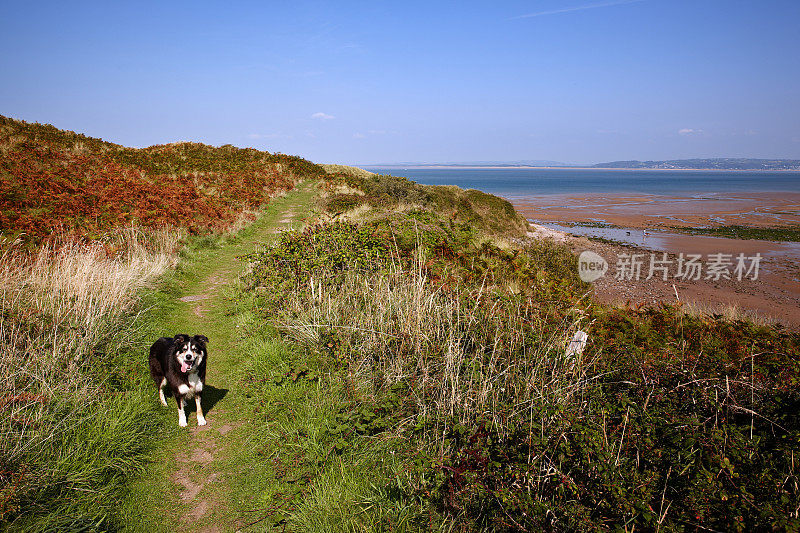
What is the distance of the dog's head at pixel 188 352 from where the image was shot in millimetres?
4320

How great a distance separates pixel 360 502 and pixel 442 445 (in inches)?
32.0

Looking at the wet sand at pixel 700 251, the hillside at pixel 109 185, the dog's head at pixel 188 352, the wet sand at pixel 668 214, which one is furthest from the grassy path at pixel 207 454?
the wet sand at pixel 668 214

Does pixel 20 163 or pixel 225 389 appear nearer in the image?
pixel 225 389

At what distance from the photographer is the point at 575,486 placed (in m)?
2.76

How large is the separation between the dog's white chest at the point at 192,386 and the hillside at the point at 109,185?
22.5 feet

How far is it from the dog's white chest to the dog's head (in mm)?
119

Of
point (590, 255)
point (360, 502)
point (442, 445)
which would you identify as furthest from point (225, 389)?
point (590, 255)

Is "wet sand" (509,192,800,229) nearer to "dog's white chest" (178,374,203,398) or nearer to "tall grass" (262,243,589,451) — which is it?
"tall grass" (262,243,589,451)

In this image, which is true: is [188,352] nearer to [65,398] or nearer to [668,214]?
[65,398]

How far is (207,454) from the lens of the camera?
13.6ft

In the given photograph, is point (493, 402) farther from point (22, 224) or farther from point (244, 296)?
point (22, 224)

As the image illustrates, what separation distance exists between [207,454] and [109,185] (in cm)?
1360

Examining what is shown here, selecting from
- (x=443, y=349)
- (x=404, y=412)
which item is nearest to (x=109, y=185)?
(x=443, y=349)

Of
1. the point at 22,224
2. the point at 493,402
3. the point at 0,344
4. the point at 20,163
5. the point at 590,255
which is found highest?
the point at 20,163
